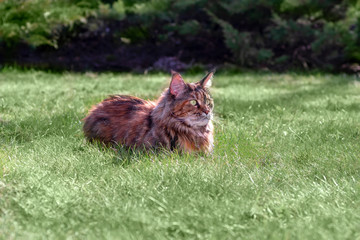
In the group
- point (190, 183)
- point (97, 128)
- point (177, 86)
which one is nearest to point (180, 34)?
point (97, 128)

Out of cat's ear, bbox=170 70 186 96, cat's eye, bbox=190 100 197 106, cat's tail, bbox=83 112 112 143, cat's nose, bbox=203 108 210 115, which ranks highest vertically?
cat's ear, bbox=170 70 186 96

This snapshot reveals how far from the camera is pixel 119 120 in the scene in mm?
4211

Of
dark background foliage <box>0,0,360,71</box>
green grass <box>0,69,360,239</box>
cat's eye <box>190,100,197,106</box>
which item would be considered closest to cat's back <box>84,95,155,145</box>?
green grass <box>0,69,360,239</box>

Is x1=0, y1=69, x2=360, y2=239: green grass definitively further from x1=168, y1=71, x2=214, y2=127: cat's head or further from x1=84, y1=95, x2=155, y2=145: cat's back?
x1=168, y1=71, x2=214, y2=127: cat's head

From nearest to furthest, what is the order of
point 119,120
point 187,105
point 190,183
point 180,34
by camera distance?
point 190,183 → point 187,105 → point 119,120 → point 180,34

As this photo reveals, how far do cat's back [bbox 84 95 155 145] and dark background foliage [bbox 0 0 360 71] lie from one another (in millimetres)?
7283

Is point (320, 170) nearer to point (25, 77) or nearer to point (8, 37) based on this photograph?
point (25, 77)

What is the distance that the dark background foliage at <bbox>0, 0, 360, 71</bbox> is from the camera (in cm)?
1152

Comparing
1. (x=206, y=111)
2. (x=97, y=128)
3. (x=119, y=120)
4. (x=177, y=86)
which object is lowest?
(x=97, y=128)

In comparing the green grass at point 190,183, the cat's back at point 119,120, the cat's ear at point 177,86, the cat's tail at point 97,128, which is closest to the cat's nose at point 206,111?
the cat's ear at point 177,86

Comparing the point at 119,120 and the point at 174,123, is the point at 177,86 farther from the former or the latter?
the point at 119,120

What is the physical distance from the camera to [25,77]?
31.9 feet

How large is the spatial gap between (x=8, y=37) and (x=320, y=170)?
32.2 feet

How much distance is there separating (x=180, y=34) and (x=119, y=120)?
8883 millimetres
